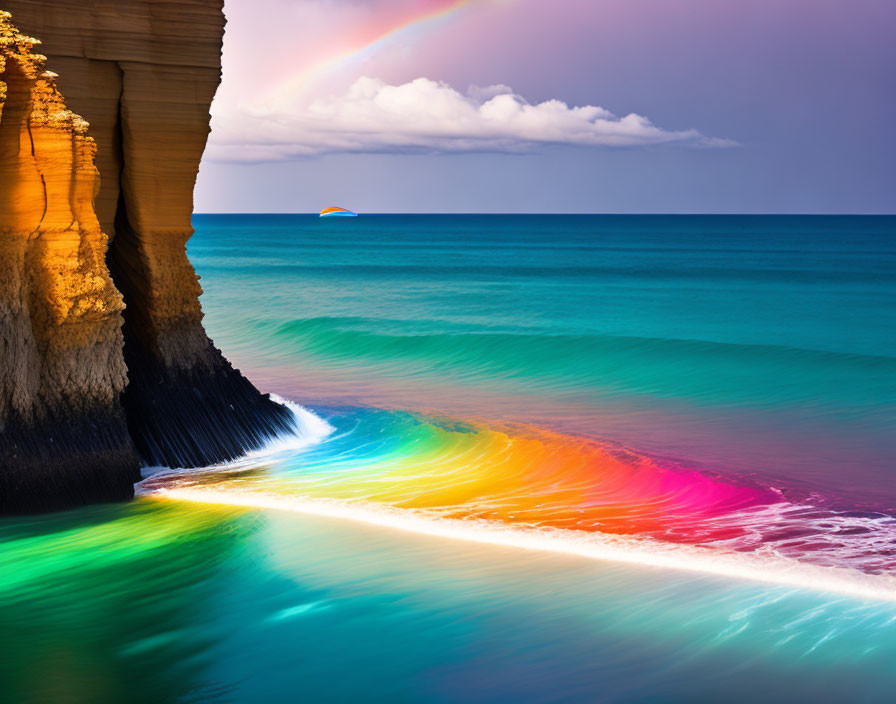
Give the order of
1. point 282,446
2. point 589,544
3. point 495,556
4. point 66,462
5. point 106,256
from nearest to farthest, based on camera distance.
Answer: point 495,556 < point 589,544 < point 66,462 < point 106,256 < point 282,446

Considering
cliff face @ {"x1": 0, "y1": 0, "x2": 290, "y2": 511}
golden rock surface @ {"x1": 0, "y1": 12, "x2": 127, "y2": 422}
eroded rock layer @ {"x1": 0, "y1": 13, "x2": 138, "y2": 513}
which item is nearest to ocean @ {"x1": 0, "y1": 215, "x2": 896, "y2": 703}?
eroded rock layer @ {"x1": 0, "y1": 13, "x2": 138, "y2": 513}

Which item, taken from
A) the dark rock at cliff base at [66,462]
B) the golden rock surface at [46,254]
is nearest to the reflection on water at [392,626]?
the dark rock at cliff base at [66,462]

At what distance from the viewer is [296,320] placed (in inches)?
1206

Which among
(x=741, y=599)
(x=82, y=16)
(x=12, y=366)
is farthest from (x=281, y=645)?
(x=82, y=16)

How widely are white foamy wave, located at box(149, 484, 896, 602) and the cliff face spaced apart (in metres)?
1.29

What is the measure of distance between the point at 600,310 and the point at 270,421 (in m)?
27.0

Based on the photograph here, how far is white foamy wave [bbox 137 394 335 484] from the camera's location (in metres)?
12.1

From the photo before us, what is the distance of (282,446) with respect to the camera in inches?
536

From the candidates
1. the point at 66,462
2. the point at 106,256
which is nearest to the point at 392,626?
the point at 66,462

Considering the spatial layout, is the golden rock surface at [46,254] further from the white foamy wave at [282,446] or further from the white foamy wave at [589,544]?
the white foamy wave at [589,544]

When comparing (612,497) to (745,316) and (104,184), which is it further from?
(745,316)

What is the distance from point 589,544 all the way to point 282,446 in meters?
5.19

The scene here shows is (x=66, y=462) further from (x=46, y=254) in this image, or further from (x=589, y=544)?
(x=589, y=544)

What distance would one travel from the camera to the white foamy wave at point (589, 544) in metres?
8.77
